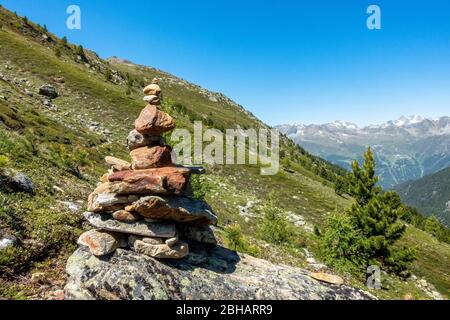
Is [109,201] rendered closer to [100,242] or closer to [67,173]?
[100,242]

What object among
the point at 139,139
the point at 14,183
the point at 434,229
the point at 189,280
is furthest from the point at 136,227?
the point at 434,229

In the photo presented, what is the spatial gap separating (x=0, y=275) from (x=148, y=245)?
522 centimetres

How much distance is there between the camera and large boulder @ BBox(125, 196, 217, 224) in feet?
41.9

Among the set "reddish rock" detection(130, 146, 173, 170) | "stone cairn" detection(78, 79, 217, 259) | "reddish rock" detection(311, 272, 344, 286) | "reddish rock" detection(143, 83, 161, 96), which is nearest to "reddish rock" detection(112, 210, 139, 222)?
"stone cairn" detection(78, 79, 217, 259)

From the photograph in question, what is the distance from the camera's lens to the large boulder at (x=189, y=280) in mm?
11773

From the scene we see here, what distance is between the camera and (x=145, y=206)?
41.8 feet

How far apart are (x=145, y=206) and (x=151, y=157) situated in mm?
2382

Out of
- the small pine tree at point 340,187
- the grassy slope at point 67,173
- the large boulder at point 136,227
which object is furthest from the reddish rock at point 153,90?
the small pine tree at point 340,187

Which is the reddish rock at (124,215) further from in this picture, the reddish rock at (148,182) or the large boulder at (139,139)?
the large boulder at (139,139)

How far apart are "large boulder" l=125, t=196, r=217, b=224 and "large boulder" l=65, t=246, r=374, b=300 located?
1535 millimetres

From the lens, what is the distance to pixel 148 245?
515 inches

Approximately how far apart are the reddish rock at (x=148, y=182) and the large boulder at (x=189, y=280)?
7.82 feet

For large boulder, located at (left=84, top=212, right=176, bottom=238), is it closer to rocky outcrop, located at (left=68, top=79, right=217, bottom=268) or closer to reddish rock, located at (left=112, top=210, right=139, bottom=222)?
rocky outcrop, located at (left=68, top=79, right=217, bottom=268)
